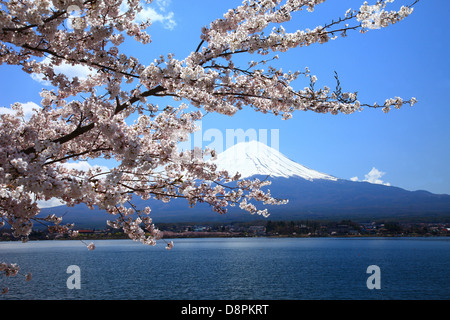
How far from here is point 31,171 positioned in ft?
9.16

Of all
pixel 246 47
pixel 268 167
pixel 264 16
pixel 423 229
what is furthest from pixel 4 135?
pixel 423 229

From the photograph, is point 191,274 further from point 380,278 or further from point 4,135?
point 4,135

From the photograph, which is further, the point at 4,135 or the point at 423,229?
the point at 423,229

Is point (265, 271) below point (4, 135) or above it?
below

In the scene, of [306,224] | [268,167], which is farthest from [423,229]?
[268,167]

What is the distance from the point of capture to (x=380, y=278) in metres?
49.6
